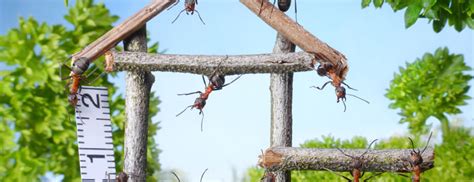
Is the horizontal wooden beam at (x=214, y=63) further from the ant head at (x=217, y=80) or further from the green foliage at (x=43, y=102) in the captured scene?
the green foliage at (x=43, y=102)

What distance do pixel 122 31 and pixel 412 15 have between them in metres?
1.18

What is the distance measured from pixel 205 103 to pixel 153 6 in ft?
1.13

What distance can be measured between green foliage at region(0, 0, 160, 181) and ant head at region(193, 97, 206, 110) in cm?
168

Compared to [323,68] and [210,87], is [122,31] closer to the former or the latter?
[210,87]

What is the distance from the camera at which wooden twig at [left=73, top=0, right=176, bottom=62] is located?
2.76 meters

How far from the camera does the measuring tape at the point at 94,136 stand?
2.79 metres

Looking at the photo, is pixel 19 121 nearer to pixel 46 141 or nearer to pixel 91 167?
pixel 46 141

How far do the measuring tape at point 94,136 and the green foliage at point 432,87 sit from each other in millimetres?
2469

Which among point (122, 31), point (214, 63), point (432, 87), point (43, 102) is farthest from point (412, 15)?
point (43, 102)

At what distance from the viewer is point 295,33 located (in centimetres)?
269

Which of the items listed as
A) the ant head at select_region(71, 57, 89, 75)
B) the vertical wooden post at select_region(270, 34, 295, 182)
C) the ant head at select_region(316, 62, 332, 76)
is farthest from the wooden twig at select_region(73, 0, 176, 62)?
Answer: the ant head at select_region(316, 62, 332, 76)

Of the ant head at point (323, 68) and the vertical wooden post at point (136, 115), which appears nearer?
the ant head at point (323, 68)

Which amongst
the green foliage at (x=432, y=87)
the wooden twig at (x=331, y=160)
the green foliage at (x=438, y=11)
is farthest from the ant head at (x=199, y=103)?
the green foliage at (x=432, y=87)

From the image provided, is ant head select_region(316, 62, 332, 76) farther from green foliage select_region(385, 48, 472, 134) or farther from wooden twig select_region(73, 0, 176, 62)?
green foliage select_region(385, 48, 472, 134)
